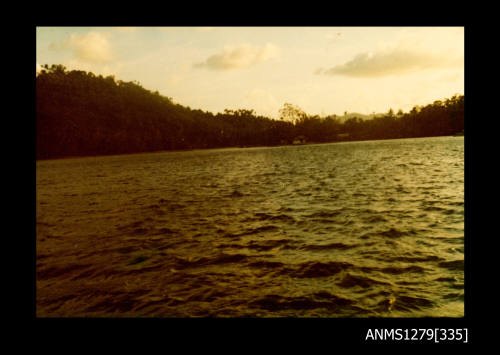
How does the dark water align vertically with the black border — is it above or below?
below

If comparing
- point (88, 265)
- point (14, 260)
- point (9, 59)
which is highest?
point (9, 59)

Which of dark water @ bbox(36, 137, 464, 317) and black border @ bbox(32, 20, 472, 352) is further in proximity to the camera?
dark water @ bbox(36, 137, 464, 317)

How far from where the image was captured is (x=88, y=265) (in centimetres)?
1257
